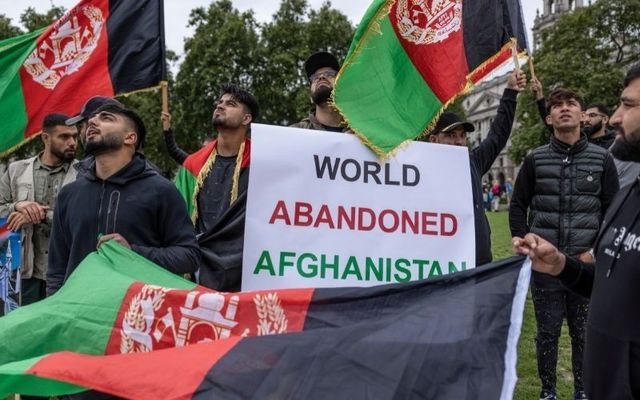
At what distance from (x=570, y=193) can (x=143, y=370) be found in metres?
3.56

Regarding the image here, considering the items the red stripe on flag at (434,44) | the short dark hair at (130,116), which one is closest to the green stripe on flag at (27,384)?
the short dark hair at (130,116)

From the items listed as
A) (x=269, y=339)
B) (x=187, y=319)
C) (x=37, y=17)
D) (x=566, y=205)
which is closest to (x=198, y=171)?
(x=187, y=319)

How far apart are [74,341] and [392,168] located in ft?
6.57

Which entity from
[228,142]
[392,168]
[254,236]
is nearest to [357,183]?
[392,168]

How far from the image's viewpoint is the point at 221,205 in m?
4.79

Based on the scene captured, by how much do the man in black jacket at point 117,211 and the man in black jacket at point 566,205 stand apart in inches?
109

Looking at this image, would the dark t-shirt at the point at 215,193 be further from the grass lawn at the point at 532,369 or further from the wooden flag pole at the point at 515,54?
the grass lawn at the point at 532,369

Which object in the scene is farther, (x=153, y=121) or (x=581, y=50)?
(x=581, y=50)

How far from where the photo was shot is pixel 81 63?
5.82m

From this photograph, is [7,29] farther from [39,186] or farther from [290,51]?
[39,186]

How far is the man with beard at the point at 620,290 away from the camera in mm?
2170

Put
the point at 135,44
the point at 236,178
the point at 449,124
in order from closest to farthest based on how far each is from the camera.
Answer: the point at 236,178 → the point at 449,124 → the point at 135,44

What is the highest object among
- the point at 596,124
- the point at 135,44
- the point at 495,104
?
the point at 495,104

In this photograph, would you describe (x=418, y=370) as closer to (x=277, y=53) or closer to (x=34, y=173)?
(x=34, y=173)
